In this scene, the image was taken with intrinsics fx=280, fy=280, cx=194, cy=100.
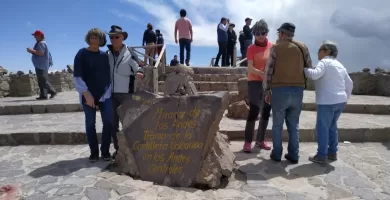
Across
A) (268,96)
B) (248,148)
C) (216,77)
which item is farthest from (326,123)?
(216,77)

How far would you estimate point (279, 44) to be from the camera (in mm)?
3736

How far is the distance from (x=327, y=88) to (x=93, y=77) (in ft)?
10.5

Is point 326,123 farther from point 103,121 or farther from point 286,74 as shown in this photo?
point 103,121

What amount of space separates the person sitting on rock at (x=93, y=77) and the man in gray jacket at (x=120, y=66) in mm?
85

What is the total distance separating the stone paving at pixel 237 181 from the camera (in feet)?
10.2

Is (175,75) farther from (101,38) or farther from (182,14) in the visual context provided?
(182,14)

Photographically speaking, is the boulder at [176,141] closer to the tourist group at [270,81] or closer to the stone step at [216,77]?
the tourist group at [270,81]

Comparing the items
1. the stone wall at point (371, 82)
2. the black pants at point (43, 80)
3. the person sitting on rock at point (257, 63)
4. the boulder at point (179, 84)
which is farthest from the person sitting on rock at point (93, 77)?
the stone wall at point (371, 82)

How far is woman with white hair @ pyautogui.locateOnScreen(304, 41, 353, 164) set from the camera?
12.5 feet

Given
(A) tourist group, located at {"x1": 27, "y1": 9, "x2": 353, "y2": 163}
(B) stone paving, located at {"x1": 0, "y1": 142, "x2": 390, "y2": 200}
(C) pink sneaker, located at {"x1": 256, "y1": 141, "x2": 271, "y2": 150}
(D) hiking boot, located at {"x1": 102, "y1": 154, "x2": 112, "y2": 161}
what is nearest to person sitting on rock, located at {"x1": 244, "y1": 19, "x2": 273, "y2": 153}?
(A) tourist group, located at {"x1": 27, "y1": 9, "x2": 353, "y2": 163}

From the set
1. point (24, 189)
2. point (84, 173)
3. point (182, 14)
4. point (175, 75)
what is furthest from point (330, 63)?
point (182, 14)

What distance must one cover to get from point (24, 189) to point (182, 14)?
779cm

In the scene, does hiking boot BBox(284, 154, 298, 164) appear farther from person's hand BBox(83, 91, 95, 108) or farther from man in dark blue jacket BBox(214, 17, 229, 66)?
man in dark blue jacket BBox(214, 17, 229, 66)

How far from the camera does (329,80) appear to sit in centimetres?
382
